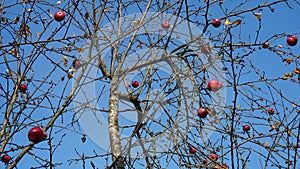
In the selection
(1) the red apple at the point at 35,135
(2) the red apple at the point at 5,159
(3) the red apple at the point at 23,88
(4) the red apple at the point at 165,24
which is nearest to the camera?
(1) the red apple at the point at 35,135

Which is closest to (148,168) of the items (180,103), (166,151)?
(166,151)

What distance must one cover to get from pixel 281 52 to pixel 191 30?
0.88m

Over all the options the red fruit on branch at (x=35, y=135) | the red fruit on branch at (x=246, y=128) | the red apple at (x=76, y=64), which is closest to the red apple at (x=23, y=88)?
the red apple at (x=76, y=64)

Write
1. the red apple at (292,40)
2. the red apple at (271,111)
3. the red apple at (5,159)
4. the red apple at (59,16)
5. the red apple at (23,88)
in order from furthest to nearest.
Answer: the red apple at (271,111) → the red apple at (292,40) → the red apple at (23,88) → the red apple at (59,16) → the red apple at (5,159)

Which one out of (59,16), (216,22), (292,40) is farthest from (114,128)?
(292,40)

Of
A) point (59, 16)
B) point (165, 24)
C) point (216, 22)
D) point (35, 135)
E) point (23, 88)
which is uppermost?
point (165, 24)

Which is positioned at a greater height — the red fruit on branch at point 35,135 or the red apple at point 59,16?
the red apple at point 59,16

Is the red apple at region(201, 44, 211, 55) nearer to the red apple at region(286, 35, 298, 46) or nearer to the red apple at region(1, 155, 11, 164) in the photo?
the red apple at region(286, 35, 298, 46)

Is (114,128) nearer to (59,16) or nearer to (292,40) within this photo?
(59,16)

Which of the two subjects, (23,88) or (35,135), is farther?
(23,88)

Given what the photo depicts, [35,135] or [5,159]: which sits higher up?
[5,159]

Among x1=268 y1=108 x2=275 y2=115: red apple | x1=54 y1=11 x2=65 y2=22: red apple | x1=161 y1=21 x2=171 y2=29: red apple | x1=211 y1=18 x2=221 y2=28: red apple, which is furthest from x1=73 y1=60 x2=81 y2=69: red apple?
x1=268 y1=108 x2=275 y2=115: red apple

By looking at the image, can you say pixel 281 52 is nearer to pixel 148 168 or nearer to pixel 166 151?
pixel 166 151

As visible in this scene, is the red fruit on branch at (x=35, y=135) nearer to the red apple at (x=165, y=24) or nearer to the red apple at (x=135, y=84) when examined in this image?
the red apple at (x=135, y=84)
